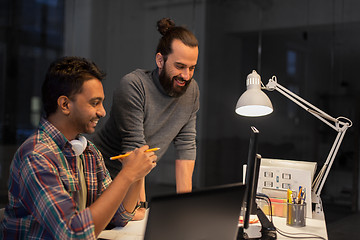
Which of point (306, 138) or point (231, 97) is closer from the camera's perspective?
point (306, 138)

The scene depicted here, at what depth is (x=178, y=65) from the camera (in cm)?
191

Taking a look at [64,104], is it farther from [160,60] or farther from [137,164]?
[160,60]

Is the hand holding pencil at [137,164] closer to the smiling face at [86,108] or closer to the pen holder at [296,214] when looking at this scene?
the smiling face at [86,108]

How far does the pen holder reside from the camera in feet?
5.70

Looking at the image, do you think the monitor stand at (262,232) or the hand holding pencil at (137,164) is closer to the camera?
the hand holding pencil at (137,164)

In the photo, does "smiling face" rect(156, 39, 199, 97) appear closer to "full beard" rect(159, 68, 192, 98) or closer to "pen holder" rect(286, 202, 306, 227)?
"full beard" rect(159, 68, 192, 98)

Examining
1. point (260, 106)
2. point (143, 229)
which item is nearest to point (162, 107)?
point (260, 106)

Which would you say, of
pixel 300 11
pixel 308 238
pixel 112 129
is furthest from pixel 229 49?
pixel 308 238

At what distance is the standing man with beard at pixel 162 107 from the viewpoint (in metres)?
1.91

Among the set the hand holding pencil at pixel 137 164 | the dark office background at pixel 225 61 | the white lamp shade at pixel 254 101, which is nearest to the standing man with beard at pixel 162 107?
the white lamp shade at pixel 254 101

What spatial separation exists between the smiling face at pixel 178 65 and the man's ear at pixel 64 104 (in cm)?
69

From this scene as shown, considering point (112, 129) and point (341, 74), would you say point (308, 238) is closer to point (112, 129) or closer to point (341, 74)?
point (112, 129)

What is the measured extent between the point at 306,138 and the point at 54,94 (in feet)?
11.0

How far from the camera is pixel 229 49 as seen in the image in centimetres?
463
